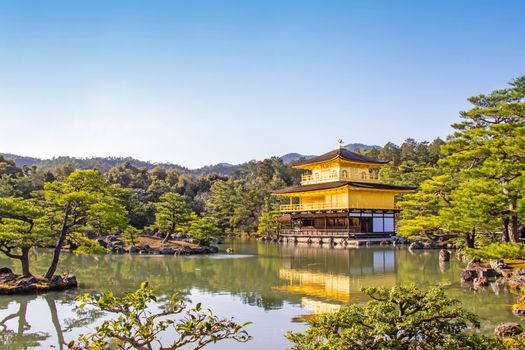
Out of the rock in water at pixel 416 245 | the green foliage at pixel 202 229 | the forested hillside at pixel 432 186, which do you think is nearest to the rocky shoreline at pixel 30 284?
the forested hillside at pixel 432 186

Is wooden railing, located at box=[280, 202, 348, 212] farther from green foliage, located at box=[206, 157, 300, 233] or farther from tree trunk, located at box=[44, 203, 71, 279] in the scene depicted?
tree trunk, located at box=[44, 203, 71, 279]

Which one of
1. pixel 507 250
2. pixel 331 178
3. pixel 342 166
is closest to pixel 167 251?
pixel 331 178

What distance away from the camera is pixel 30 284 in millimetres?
12531

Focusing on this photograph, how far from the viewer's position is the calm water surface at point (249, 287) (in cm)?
898

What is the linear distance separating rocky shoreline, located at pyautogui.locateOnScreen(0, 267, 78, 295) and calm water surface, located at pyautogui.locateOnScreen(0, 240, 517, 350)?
0.38 meters

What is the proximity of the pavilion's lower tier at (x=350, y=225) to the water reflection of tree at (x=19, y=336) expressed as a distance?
2424 cm

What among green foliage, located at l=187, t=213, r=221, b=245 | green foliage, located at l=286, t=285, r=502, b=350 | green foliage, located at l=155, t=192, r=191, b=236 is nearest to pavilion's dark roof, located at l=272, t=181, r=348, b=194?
green foliage, located at l=187, t=213, r=221, b=245

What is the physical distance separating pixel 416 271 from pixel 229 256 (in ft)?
32.1

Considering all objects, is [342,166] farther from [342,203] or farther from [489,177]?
[489,177]

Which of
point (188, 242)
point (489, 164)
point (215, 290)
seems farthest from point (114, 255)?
point (489, 164)

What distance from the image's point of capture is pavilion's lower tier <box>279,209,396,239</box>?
32.7 metres

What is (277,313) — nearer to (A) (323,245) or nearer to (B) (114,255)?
(B) (114,255)

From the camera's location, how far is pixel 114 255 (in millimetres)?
24703

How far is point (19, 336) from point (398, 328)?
23.0 ft
